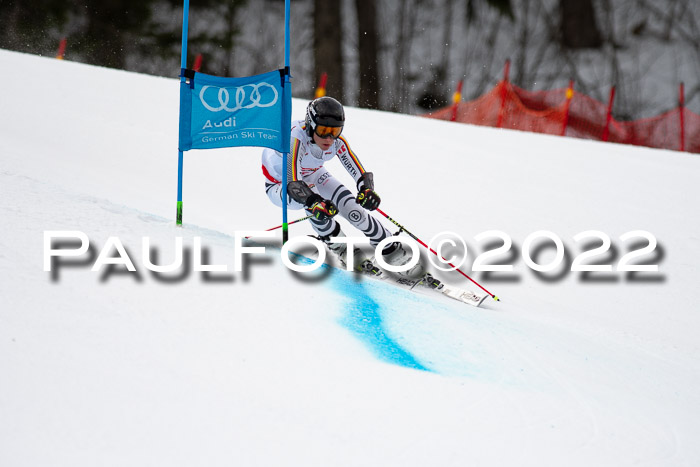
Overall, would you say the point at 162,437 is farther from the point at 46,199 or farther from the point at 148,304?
the point at 46,199

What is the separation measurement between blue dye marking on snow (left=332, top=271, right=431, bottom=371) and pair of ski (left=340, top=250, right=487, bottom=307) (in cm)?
78

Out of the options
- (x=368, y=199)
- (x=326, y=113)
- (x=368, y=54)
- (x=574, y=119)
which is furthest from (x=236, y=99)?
(x=368, y=54)

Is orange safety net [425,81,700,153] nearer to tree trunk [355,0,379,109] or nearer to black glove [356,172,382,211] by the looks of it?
tree trunk [355,0,379,109]

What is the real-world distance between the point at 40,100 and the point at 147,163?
267 centimetres

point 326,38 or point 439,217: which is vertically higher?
point 326,38

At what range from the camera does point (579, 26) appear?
1912cm

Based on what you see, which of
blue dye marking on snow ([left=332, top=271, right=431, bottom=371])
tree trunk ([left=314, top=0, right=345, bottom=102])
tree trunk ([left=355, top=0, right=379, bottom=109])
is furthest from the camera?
tree trunk ([left=355, top=0, right=379, bottom=109])

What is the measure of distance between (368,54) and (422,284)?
36.1ft

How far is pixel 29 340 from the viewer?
90.4 inches

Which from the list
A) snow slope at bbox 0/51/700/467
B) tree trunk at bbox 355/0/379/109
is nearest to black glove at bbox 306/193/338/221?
snow slope at bbox 0/51/700/467

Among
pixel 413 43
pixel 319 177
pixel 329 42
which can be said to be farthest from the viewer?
pixel 413 43

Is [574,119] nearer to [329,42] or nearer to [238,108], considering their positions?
[329,42]

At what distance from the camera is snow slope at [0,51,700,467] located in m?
2.08

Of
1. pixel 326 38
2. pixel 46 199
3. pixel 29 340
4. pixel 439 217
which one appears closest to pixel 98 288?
pixel 29 340
